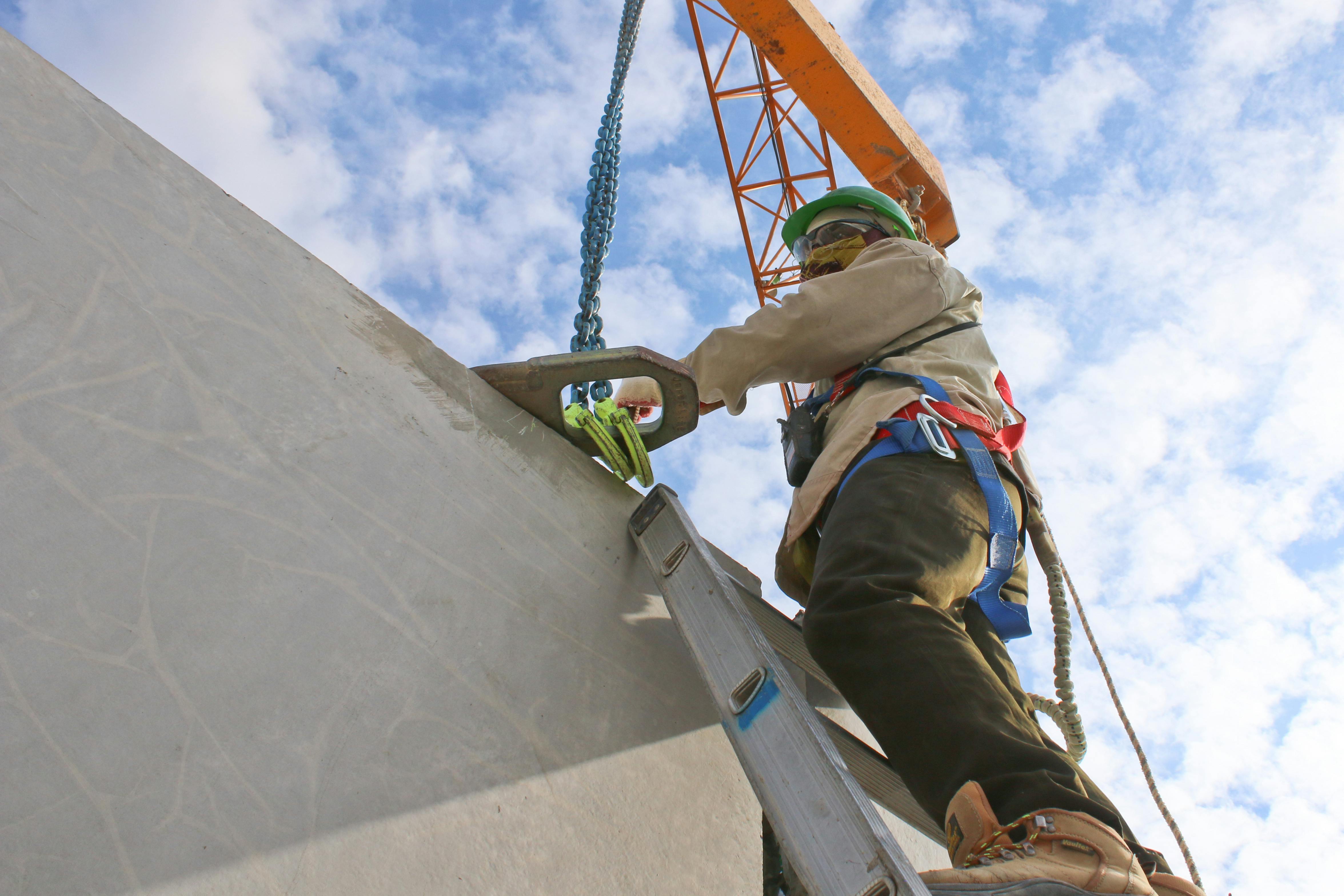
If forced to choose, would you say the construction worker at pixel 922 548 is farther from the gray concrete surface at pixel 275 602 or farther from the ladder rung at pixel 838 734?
the gray concrete surface at pixel 275 602

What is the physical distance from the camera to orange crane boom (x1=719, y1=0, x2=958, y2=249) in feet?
22.2

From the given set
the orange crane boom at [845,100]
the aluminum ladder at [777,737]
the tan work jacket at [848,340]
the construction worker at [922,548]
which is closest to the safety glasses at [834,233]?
the construction worker at [922,548]

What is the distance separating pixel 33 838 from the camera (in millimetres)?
976

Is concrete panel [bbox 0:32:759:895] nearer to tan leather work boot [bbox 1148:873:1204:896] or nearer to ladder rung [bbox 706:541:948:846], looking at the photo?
ladder rung [bbox 706:541:948:846]

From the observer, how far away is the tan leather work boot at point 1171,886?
1.12 meters

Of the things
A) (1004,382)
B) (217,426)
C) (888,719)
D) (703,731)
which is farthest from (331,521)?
(1004,382)

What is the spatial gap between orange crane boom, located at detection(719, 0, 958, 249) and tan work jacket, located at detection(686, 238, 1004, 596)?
17.8ft

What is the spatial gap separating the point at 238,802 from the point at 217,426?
567 millimetres

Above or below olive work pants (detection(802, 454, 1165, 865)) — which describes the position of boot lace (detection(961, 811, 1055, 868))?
below

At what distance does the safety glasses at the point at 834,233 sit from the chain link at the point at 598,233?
63cm

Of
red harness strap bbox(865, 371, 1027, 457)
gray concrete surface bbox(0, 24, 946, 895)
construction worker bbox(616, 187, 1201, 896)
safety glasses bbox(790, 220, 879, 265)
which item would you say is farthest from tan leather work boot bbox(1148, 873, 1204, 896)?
safety glasses bbox(790, 220, 879, 265)

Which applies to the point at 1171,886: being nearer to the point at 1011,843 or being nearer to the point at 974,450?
the point at 1011,843

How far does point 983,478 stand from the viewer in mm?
1684

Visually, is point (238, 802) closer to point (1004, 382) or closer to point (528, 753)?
point (528, 753)
